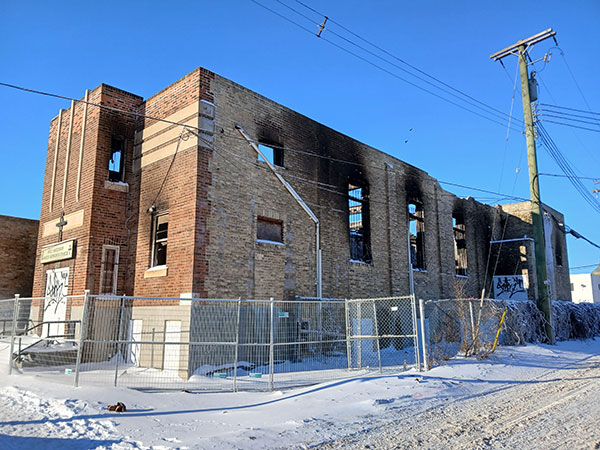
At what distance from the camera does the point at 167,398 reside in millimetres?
8438

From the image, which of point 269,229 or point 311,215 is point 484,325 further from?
point 269,229

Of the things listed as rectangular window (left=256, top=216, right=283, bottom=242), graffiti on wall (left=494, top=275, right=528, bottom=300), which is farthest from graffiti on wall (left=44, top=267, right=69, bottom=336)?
graffiti on wall (left=494, top=275, right=528, bottom=300)

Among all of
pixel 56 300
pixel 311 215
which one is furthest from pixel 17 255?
pixel 311 215

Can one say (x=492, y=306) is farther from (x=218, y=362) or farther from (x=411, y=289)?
(x=218, y=362)

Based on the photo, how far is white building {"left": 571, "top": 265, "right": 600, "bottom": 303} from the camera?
6225 centimetres

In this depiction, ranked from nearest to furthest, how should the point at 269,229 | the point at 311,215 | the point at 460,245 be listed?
the point at 269,229 < the point at 311,215 < the point at 460,245

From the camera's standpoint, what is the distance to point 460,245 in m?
25.8

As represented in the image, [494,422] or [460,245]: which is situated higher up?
[460,245]

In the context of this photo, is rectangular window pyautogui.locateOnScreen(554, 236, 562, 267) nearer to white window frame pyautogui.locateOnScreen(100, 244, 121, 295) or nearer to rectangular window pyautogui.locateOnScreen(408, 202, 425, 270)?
rectangular window pyautogui.locateOnScreen(408, 202, 425, 270)

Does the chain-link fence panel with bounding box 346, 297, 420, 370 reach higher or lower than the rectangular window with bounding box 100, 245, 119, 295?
lower

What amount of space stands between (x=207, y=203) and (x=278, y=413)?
7019 millimetres

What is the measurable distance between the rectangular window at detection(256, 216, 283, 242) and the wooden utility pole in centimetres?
988

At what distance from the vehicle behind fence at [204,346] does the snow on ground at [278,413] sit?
105cm

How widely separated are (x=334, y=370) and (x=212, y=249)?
4.82 metres
